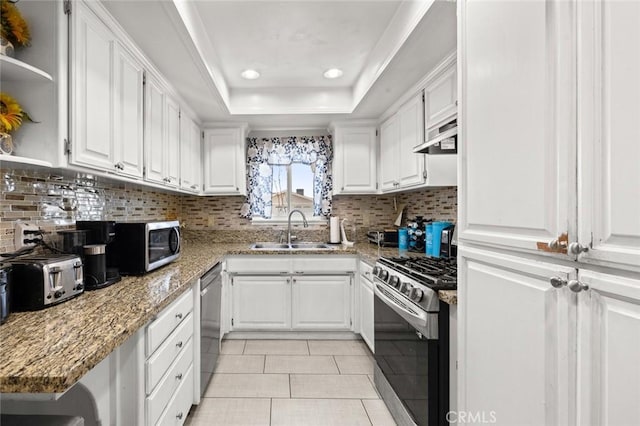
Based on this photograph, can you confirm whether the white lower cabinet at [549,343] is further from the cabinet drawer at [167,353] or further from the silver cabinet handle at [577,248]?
the cabinet drawer at [167,353]

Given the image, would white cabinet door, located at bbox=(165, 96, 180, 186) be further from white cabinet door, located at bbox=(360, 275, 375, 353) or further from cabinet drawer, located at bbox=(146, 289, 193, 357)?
white cabinet door, located at bbox=(360, 275, 375, 353)

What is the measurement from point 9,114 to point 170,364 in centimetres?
125

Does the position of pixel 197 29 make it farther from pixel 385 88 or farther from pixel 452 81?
pixel 452 81

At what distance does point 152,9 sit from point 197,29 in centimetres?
44

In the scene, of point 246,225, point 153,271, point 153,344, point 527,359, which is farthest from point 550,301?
point 246,225

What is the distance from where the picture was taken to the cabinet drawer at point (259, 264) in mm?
2828

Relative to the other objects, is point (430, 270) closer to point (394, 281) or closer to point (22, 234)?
point (394, 281)

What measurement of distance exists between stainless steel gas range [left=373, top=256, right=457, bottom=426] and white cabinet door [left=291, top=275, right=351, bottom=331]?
78 cm

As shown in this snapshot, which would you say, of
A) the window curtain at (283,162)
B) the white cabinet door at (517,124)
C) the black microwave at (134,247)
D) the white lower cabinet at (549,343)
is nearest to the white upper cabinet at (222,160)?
the window curtain at (283,162)

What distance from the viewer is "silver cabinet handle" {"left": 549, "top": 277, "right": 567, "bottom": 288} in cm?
73

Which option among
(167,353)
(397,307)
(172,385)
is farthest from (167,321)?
(397,307)

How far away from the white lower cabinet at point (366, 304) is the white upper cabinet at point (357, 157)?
89 cm

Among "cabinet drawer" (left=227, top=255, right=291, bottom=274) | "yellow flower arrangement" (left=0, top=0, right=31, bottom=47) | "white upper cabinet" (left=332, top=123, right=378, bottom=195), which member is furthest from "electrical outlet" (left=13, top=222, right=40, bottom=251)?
"white upper cabinet" (left=332, top=123, right=378, bottom=195)

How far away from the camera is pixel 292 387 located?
212 cm
